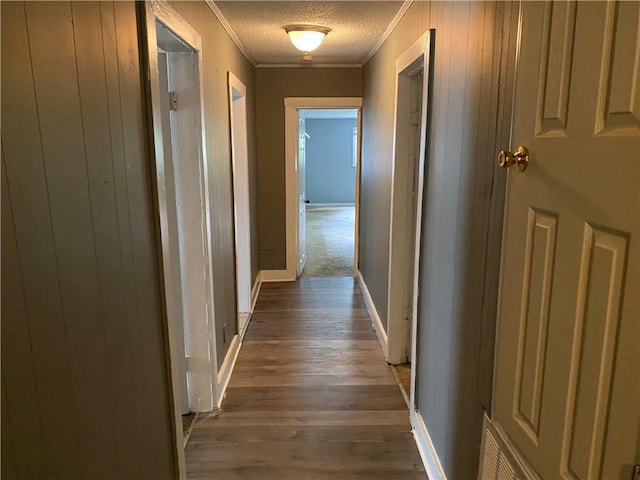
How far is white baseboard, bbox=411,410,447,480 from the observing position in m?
2.04

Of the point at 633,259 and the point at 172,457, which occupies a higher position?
the point at 633,259

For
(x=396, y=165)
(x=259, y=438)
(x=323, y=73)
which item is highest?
(x=323, y=73)

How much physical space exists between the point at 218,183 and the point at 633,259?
2359 millimetres

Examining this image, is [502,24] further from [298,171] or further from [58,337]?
[298,171]

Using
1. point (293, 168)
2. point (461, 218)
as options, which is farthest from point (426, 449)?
point (293, 168)

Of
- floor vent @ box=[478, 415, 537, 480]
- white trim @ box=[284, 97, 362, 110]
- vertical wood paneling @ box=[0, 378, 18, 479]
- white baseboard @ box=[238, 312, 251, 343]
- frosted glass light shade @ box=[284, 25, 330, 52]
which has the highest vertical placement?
frosted glass light shade @ box=[284, 25, 330, 52]

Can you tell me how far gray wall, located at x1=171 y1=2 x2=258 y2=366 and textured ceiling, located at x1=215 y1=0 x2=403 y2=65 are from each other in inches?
6.4

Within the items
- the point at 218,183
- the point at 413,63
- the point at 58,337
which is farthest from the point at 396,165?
the point at 58,337

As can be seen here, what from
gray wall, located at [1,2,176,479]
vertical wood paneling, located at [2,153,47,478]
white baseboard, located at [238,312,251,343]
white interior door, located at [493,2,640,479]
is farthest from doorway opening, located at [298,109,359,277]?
vertical wood paneling, located at [2,153,47,478]

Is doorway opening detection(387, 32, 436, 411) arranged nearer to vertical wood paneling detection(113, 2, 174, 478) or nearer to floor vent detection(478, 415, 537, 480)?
floor vent detection(478, 415, 537, 480)

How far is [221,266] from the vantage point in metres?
2.94

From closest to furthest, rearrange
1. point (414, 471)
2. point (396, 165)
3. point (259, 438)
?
point (414, 471)
point (259, 438)
point (396, 165)

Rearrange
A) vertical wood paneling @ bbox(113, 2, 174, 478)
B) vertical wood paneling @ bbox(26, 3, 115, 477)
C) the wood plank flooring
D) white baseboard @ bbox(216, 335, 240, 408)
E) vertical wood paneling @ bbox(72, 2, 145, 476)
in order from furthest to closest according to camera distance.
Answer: white baseboard @ bbox(216, 335, 240, 408)
the wood plank flooring
vertical wood paneling @ bbox(113, 2, 174, 478)
vertical wood paneling @ bbox(72, 2, 145, 476)
vertical wood paneling @ bbox(26, 3, 115, 477)

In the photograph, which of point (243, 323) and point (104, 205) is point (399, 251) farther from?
point (104, 205)
